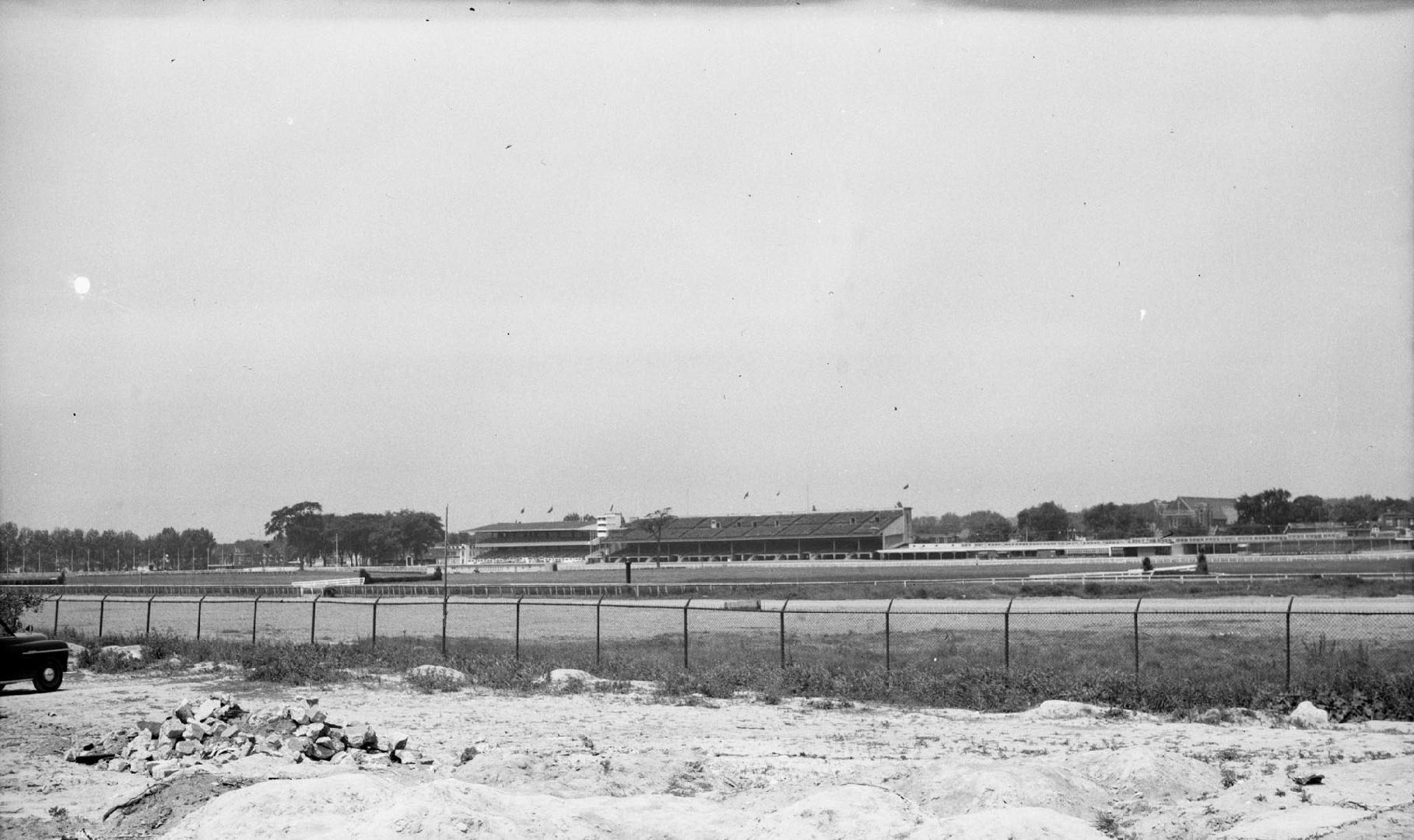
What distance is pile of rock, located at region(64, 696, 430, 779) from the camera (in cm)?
1402

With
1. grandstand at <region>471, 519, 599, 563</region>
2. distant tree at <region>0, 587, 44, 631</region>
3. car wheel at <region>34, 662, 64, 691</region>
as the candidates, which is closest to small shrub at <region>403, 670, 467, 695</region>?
car wheel at <region>34, 662, 64, 691</region>

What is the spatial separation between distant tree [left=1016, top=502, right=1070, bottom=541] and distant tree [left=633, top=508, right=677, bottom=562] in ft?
188

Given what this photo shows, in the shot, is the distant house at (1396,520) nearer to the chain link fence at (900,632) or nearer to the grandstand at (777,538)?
the chain link fence at (900,632)

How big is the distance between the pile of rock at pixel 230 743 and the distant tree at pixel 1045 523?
156 metres

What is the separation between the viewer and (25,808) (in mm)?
12102

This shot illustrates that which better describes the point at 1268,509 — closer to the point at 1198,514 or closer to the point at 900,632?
the point at 1198,514

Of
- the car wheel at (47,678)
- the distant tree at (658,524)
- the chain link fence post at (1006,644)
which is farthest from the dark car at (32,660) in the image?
the distant tree at (658,524)

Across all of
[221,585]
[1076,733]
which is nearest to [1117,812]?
[1076,733]

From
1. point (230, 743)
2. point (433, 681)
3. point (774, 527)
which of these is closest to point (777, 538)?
point (774, 527)

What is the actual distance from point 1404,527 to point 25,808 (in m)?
36.9

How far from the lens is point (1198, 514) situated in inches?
5453

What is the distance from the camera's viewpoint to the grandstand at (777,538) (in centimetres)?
12912

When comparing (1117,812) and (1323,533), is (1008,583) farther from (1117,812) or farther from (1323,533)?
(1117,812)

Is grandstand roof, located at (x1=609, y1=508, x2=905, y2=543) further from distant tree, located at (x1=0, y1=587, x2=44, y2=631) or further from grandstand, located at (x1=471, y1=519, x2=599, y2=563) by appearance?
distant tree, located at (x1=0, y1=587, x2=44, y2=631)
